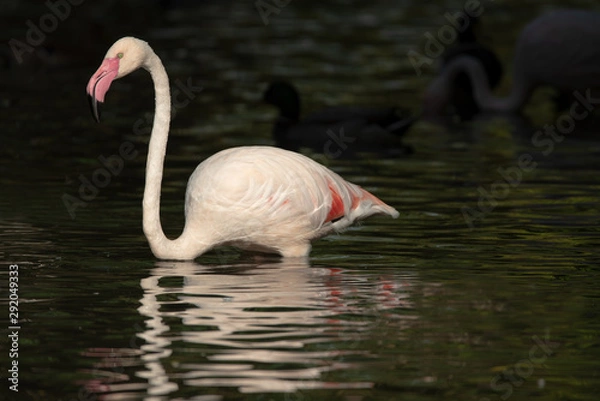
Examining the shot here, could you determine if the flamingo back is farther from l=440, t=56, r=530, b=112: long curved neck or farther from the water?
l=440, t=56, r=530, b=112: long curved neck

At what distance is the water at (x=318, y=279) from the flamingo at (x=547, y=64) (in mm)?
504

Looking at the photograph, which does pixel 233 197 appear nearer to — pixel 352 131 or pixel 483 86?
pixel 352 131

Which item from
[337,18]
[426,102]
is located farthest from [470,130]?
[337,18]

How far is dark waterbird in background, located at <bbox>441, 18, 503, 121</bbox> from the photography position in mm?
21984

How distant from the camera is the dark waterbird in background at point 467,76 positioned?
22.0 meters

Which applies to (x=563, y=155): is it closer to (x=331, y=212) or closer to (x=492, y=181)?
(x=492, y=181)

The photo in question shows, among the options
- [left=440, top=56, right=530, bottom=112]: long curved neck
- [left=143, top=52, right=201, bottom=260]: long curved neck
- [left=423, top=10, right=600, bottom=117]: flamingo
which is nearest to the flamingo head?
[left=143, top=52, right=201, bottom=260]: long curved neck

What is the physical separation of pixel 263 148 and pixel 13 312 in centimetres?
246

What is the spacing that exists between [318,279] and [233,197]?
79cm

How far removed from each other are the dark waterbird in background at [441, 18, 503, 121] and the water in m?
0.77

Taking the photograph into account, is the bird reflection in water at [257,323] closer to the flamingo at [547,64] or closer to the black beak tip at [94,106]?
the black beak tip at [94,106]

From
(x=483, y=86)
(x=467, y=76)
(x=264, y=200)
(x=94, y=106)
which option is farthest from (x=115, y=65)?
(x=467, y=76)

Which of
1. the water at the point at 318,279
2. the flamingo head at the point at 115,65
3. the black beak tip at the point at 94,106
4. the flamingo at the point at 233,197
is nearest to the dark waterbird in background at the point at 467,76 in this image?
the water at the point at 318,279

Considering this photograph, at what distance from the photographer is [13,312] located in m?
9.38
